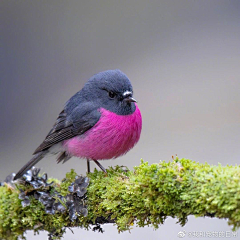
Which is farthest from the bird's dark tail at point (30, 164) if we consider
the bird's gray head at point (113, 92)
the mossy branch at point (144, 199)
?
the bird's gray head at point (113, 92)

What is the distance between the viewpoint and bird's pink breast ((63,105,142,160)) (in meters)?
3.84

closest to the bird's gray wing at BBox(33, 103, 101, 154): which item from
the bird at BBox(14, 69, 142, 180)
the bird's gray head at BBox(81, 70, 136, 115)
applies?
the bird at BBox(14, 69, 142, 180)

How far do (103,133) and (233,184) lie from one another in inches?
68.5

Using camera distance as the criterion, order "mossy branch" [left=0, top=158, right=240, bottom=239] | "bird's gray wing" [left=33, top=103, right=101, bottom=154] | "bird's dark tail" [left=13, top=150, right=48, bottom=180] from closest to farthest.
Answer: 1. "mossy branch" [left=0, top=158, right=240, bottom=239]
2. "bird's dark tail" [left=13, top=150, right=48, bottom=180]
3. "bird's gray wing" [left=33, top=103, right=101, bottom=154]

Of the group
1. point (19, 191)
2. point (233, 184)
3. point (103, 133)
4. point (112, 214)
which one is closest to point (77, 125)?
point (103, 133)

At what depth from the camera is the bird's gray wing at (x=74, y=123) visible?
157 inches

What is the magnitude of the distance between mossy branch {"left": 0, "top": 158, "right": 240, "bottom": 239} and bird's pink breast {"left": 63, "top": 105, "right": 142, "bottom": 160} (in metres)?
0.23

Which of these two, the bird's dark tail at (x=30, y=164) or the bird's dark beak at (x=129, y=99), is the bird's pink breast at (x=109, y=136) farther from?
the bird's dark tail at (x=30, y=164)

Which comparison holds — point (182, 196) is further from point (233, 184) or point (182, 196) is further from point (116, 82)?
point (116, 82)

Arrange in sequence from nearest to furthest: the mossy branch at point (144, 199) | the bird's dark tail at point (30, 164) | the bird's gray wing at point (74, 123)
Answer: the mossy branch at point (144, 199) < the bird's dark tail at point (30, 164) < the bird's gray wing at point (74, 123)

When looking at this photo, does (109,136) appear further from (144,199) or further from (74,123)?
(144,199)

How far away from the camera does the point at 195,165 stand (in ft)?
9.45

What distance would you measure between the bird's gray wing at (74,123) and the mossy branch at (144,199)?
20.9 inches

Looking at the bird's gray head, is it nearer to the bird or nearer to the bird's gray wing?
the bird
